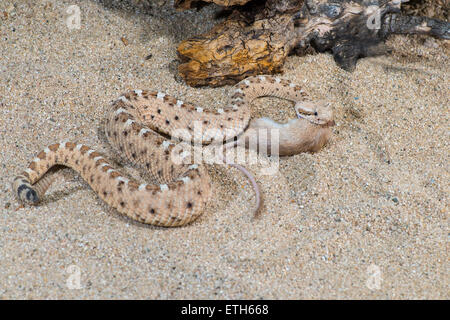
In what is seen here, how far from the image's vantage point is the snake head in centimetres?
581

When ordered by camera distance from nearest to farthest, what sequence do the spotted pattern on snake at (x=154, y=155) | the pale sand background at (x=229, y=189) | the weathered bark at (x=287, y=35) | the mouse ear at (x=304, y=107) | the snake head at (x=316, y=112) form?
the pale sand background at (x=229, y=189), the spotted pattern on snake at (x=154, y=155), the snake head at (x=316, y=112), the mouse ear at (x=304, y=107), the weathered bark at (x=287, y=35)

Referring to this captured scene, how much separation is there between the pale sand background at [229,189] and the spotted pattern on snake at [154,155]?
206 mm

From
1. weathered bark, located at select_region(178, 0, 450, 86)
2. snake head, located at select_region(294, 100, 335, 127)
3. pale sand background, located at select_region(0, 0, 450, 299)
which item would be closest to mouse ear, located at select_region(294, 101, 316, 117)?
snake head, located at select_region(294, 100, 335, 127)

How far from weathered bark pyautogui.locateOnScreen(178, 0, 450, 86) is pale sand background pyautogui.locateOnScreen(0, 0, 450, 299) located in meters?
0.27

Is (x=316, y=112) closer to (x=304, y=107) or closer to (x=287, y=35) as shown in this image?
(x=304, y=107)

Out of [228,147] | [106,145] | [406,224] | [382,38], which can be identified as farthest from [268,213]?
[382,38]

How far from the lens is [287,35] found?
21.1ft

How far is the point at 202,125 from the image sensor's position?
19.7 feet

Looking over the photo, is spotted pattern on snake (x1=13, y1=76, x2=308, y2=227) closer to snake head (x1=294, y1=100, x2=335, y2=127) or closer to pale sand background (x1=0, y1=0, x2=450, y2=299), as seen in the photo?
pale sand background (x1=0, y1=0, x2=450, y2=299)

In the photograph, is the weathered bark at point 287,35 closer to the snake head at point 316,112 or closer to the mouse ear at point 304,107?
the mouse ear at point 304,107

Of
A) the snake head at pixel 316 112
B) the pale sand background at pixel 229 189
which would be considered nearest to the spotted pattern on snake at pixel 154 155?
the pale sand background at pixel 229 189

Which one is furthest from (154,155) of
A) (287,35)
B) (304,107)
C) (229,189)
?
(287,35)

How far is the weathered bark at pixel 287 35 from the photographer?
20.6ft

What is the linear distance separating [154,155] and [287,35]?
2.74 meters
